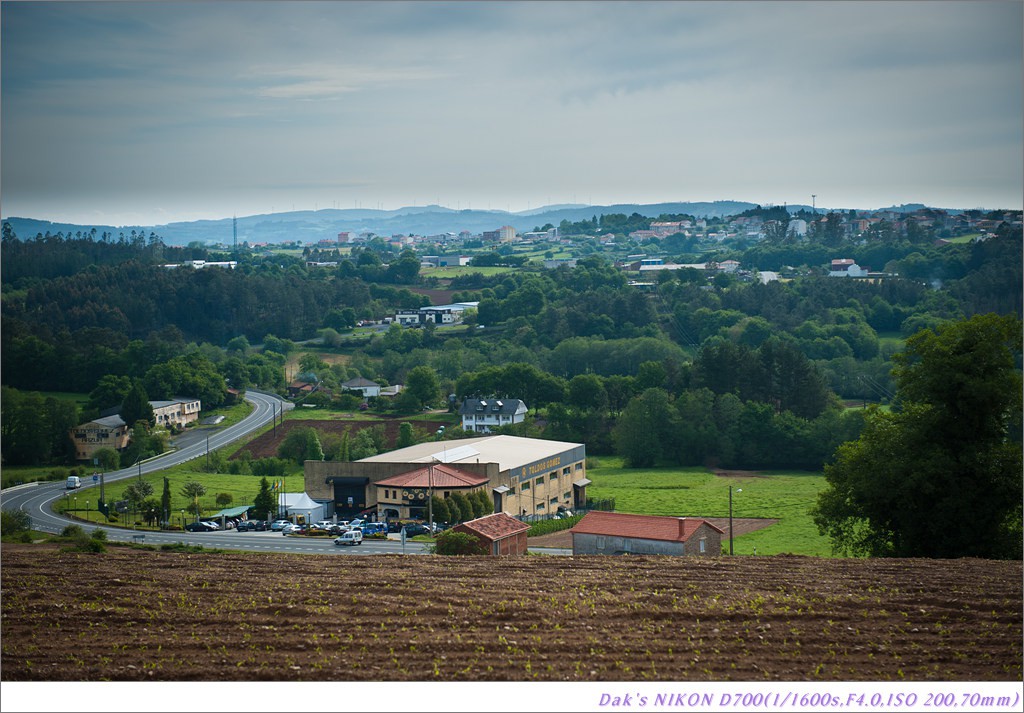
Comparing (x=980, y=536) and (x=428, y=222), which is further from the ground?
(x=428, y=222)

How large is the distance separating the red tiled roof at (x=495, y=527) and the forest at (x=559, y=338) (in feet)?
13.1

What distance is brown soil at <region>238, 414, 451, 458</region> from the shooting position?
55.0 feet

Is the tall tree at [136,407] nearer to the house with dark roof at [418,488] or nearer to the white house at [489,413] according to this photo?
the house with dark roof at [418,488]

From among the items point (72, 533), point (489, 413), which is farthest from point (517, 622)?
point (489, 413)

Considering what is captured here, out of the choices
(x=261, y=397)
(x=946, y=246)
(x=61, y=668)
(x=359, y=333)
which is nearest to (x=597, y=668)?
(x=61, y=668)

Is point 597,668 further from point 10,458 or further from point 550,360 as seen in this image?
point 550,360

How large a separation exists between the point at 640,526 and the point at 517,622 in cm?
400

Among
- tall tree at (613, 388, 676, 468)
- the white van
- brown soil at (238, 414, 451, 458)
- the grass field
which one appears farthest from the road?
the grass field

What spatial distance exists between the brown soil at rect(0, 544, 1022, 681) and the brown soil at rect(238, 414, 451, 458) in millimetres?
10443

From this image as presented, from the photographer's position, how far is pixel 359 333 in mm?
31203

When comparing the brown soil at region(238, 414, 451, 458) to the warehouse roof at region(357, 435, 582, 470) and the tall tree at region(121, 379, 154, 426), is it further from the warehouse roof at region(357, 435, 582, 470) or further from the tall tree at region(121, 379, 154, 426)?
the warehouse roof at region(357, 435, 582, 470)

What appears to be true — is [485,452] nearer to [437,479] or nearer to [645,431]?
[437,479]

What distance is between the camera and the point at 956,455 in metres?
6.86

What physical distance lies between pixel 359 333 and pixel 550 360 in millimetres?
8283
